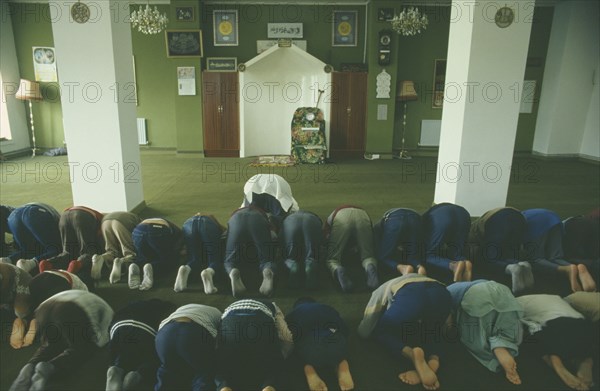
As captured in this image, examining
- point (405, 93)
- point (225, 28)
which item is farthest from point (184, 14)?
point (405, 93)

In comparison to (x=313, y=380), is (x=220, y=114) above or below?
above

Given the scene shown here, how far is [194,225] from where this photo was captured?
305cm

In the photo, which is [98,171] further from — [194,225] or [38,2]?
[38,2]

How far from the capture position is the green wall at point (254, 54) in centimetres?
822

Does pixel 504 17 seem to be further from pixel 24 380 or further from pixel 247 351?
pixel 24 380

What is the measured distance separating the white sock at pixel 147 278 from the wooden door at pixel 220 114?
5.68 meters

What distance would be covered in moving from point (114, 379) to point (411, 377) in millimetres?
1422

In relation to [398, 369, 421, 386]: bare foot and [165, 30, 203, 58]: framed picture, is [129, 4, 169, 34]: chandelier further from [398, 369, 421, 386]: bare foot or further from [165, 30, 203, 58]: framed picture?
[398, 369, 421, 386]: bare foot

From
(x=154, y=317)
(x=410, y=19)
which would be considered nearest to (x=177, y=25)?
(x=410, y=19)

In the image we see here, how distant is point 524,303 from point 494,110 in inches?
97.4

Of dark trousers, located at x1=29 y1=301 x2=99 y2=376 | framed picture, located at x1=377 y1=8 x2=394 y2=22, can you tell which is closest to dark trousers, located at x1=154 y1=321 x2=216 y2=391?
dark trousers, located at x1=29 y1=301 x2=99 y2=376

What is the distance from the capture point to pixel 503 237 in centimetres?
314

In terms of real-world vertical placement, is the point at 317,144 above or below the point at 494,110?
below

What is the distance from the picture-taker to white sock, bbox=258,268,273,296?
2.77 metres
